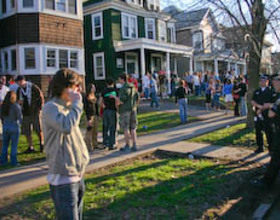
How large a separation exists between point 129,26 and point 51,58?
8.87 metres

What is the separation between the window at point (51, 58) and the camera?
18.4 m

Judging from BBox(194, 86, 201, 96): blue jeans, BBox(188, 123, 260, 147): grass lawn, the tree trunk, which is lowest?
BBox(188, 123, 260, 147): grass lawn

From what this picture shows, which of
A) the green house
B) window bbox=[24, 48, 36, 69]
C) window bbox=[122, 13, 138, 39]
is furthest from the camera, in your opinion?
window bbox=[122, 13, 138, 39]

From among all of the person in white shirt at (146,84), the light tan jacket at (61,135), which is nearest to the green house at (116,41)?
the person in white shirt at (146,84)

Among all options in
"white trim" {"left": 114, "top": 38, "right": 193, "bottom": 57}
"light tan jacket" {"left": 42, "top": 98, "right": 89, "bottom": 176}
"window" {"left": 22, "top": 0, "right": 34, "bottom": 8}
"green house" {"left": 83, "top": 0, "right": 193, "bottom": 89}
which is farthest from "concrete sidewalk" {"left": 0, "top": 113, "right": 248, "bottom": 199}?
"green house" {"left": 83, "top": 0, "right": 193, "bottom": 89}

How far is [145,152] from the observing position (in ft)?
25.6

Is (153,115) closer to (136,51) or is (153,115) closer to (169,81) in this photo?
(169,81)

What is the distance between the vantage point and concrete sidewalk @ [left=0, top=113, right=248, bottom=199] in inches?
221

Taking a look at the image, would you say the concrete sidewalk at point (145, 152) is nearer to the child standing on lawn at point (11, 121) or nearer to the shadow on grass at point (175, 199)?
the child standing on lawn at point (11, 121)

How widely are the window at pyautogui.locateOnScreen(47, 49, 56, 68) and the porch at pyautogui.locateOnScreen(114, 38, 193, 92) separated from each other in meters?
6.23

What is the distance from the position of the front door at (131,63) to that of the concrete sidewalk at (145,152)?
45.6 feet

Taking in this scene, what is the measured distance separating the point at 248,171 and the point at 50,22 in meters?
15.3

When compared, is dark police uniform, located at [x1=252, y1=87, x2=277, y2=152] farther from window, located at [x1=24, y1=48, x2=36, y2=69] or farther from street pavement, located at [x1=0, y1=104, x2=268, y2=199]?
window, located at [x1=24, y1=48, x2=36, y2=69]

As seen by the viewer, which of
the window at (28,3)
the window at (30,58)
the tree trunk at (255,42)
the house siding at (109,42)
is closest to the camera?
the tree trunk at (255,42)
